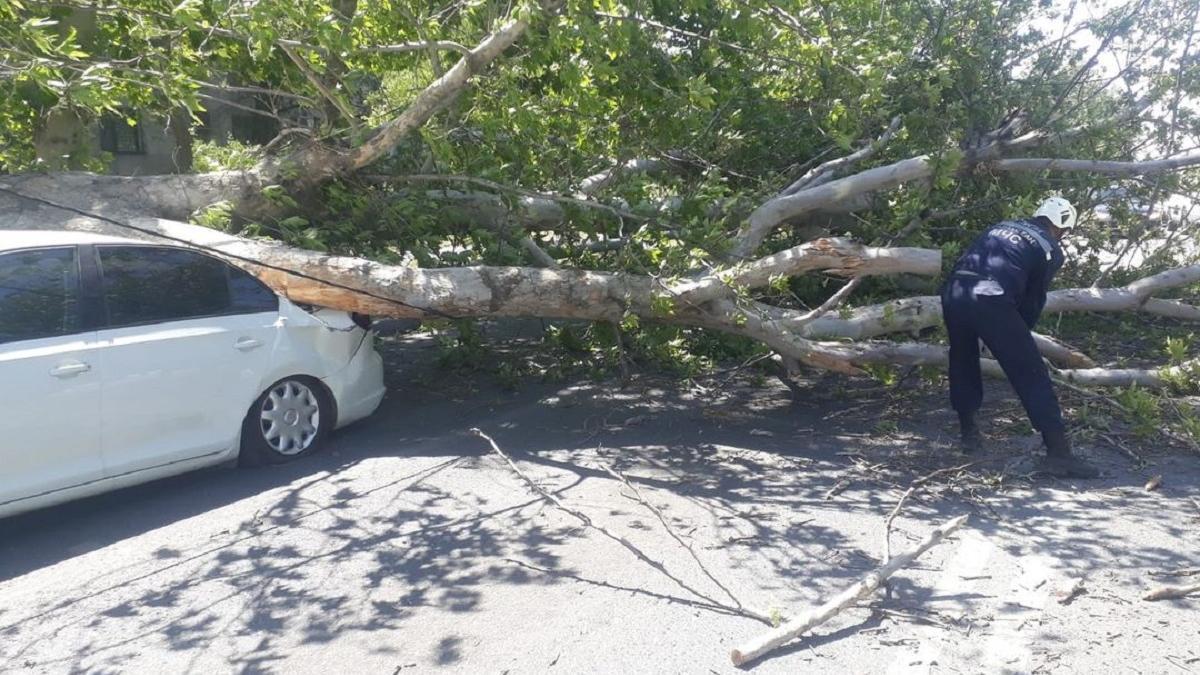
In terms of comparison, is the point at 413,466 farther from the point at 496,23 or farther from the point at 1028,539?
the point at 1028,539

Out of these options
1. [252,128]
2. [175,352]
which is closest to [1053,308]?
[175,352]

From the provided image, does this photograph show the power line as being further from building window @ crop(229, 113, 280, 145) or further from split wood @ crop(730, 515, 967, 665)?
building window @ crop(229, 113, 280, 145)

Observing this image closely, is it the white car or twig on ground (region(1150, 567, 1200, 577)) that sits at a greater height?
the white car

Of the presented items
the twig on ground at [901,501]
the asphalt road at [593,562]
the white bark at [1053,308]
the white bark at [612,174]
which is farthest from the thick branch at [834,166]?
the twig on ground at [901,501]

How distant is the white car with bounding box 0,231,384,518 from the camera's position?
5062 millimetres

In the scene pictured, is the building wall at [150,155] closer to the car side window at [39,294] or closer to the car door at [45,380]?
the car side window at [39,294]

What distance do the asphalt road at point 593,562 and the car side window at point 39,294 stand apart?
1.08m

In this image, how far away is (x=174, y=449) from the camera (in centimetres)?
570

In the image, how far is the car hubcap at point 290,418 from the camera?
6.35 metres

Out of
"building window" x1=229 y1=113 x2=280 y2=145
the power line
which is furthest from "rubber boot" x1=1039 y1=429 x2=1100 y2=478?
"building window" x1=229 y1=113 x2=280 y2=145

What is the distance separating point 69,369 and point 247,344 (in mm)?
1120

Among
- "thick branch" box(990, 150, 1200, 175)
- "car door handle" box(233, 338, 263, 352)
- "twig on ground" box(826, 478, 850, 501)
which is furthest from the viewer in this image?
"thick branch" box(990, 150, 1200, 175)

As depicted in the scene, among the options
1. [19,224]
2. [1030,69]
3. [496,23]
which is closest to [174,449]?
[19,224]

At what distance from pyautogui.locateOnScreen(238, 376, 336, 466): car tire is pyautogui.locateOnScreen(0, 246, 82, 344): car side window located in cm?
A: 124
